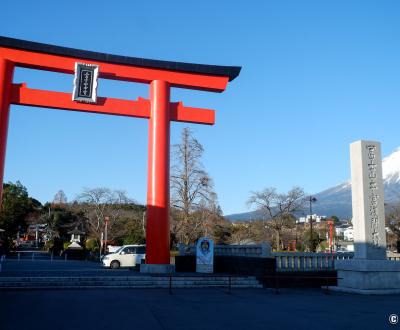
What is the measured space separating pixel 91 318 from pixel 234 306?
146 inches

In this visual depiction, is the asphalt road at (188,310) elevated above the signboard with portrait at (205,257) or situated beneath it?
situated beneath

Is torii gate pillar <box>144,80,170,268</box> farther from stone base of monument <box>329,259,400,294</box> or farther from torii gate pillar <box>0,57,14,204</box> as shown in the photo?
stone base of monument <box>329,259,400,294</box>

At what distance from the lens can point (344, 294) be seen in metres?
13.7

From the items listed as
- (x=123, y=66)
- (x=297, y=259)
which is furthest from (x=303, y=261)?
(x=123, y=66)

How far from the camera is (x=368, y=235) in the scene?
13.9m

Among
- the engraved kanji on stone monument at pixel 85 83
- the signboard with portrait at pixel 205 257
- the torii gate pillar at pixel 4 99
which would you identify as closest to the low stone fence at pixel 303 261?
the signboard with portrait at pixel 205 257

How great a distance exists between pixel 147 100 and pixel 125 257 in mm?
11514

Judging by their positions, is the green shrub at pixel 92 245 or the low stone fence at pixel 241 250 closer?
the low stone fence at pixel 241 250

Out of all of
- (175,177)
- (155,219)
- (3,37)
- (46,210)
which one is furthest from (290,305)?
(46,210)

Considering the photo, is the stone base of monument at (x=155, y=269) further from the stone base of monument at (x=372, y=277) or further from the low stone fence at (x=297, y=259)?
the stone base of monument at (x=372, y=277)

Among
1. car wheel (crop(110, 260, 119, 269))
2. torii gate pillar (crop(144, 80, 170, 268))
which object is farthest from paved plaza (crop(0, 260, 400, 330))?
car wheel (crop(110, 260, 119, 269))

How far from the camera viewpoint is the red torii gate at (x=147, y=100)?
55.3 ft

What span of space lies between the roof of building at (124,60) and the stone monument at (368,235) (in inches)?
285

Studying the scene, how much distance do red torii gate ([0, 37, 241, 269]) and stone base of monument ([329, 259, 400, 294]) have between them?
7256mm
